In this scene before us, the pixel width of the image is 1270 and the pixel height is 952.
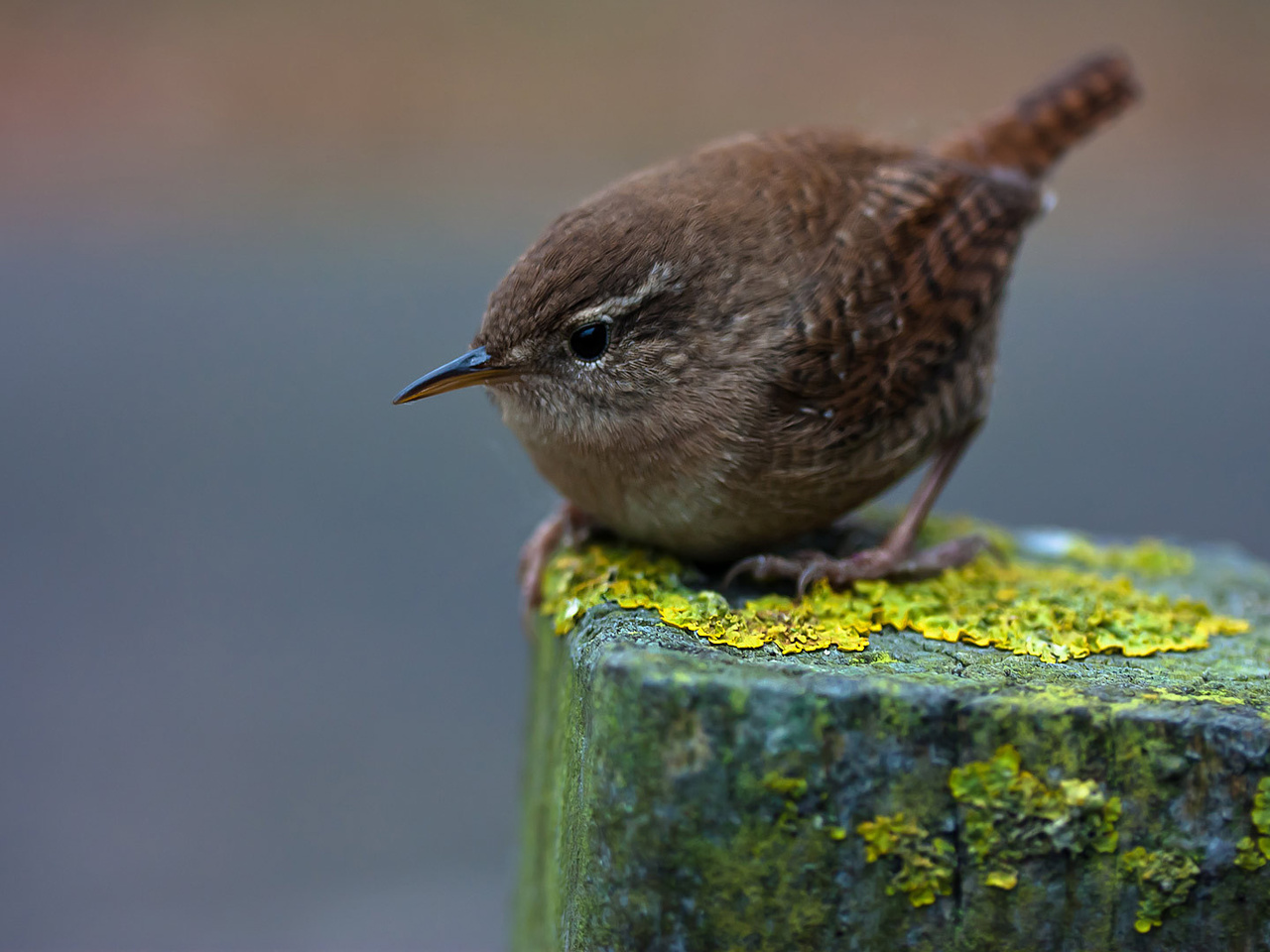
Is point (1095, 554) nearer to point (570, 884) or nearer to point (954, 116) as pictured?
point (954, 116)

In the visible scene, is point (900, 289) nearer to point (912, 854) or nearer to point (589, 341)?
point (589, 341)

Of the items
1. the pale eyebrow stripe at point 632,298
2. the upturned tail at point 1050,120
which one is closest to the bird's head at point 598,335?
the pale eyebrow stripe at point 632,298

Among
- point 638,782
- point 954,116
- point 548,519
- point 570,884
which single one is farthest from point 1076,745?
point 954,116

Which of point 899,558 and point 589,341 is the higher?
point 589,341

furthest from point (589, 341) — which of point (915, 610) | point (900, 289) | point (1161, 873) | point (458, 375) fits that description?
point (1161, 873)

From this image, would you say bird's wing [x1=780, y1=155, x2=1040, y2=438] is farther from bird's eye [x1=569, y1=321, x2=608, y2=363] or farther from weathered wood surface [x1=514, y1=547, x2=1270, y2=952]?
weathered wood surface [x1=514, y1=547, x2=1270, y2=952]

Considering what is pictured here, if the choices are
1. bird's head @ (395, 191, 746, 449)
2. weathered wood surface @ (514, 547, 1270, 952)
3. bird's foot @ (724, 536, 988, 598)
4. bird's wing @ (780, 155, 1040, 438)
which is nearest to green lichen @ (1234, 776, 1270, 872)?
weathered wood surface @ (514, 547, 1270, 952)
